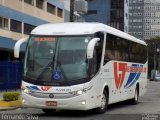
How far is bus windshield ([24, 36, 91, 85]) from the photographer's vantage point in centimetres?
1531

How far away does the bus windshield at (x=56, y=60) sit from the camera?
15.3 metres

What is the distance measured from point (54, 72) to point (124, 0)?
107 m

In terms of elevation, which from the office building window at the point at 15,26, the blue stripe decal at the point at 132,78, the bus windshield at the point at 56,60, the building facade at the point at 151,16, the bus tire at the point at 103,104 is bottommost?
the bus tire at the point at 103,104

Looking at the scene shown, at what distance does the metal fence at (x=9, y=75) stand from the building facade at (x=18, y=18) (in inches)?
555

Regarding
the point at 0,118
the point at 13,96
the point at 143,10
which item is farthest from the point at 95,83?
the point at 143,10

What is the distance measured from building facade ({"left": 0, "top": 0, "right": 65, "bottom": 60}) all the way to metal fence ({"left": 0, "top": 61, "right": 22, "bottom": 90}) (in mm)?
14088

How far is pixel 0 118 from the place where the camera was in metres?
14.9

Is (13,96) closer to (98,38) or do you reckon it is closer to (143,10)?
(98,38)

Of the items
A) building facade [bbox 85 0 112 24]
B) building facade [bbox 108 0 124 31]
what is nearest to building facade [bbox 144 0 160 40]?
building facade [bbox 108 0 124 31]

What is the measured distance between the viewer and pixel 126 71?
2077cm

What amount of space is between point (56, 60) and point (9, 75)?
1529 centimetres

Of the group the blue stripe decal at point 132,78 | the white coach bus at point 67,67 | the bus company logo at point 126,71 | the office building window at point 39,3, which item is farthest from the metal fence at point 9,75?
the office building window at point 39,3

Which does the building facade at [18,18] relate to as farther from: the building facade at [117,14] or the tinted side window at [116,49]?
the building facade at [117,14]

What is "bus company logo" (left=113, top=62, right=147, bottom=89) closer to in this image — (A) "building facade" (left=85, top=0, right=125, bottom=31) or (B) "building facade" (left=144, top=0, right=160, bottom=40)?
(B) "building facade" (left=144, top=0, right=160, bottom=40)
